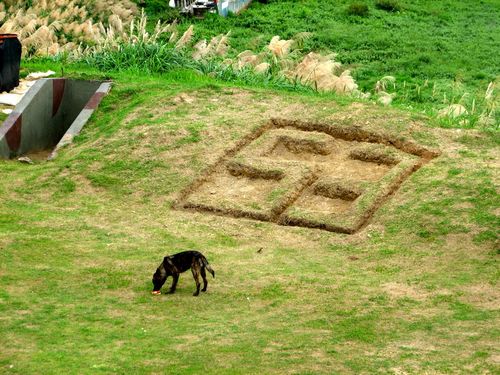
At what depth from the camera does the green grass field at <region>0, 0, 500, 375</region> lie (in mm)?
11242

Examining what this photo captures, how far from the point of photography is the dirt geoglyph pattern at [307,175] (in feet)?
53.7

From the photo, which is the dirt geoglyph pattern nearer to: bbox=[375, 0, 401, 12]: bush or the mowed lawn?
the mowed lawn

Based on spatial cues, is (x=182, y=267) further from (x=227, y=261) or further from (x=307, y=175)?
(x=307, y=175)

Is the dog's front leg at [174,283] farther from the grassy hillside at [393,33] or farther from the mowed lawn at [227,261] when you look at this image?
the grassy hillside at [393,33]

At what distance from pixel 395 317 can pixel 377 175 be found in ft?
17.5

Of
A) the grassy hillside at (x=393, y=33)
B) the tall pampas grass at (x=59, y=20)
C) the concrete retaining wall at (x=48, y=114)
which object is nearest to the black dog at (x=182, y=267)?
the concrete retaining wall at (x=48, y=114)

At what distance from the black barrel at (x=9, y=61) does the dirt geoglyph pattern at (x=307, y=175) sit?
5.66 meters

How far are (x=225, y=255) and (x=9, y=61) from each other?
9168 mm

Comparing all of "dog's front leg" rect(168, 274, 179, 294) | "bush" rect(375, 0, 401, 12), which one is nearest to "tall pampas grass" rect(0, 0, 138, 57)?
"bush" rect(375, 0, 401, 12)

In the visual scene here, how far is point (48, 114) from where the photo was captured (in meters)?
21.4

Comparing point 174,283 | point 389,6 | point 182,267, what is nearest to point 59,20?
point 389,6

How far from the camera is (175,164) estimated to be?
17859mm

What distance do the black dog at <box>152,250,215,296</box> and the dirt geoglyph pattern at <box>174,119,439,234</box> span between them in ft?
11.4

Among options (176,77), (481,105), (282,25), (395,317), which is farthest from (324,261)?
(282,25)
